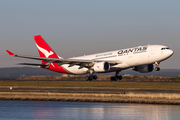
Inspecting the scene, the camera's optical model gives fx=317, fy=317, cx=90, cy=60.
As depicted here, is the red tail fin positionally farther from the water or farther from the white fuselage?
the water

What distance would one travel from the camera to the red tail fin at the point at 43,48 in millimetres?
63000

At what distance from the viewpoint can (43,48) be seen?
2504 inches

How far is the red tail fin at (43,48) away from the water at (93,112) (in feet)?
115

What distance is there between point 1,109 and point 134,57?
27.0m

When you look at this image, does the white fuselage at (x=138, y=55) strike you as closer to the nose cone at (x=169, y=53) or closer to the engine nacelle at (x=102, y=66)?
the nose cone at (x=169, y=53)

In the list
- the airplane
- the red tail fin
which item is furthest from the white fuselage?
the red tail fin

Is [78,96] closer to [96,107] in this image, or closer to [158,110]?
[96,107]

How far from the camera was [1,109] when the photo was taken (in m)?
26.3

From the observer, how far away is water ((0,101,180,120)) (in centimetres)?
2217

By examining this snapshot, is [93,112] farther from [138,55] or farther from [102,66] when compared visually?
[102,66]

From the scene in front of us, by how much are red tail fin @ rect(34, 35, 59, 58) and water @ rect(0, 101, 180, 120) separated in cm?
3517

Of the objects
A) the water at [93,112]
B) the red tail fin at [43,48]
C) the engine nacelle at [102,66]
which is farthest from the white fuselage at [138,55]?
the water at [93,112]

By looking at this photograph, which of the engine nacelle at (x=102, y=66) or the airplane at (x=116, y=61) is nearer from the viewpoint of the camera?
the airplane at (x=116, y=61)

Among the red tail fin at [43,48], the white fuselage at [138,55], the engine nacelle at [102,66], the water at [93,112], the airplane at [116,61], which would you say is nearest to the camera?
the water at [93,112]
